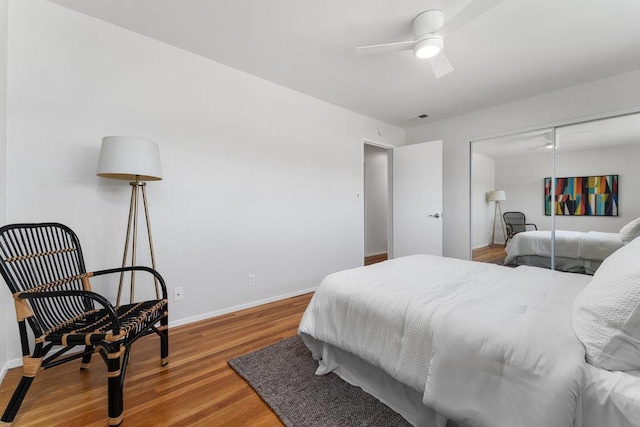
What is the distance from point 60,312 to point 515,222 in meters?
4.59

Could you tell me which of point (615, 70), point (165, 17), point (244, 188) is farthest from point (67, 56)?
point (615, 70)

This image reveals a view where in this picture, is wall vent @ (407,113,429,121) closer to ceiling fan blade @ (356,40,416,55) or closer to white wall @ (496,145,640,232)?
white wall @ (496,145,640,232)

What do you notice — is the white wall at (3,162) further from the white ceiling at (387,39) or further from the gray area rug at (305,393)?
the gray area rug at (305,393)

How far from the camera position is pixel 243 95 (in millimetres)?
2832

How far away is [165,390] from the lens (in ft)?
5.23

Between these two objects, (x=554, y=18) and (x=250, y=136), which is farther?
(x=250, y=136)

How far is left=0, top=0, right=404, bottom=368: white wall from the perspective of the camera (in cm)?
188

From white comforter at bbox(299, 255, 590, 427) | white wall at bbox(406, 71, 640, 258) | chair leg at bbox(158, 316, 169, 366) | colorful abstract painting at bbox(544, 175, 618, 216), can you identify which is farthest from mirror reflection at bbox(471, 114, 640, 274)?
chair leg at bbox(158, 316, 169, 366)

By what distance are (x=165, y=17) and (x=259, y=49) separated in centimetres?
73

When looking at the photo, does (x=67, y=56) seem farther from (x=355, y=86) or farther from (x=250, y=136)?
(x=355, y=86)

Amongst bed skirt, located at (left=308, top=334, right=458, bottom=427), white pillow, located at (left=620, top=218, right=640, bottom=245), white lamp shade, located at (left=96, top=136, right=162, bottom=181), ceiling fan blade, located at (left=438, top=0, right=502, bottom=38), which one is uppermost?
ceiling fan blade, located at (left=438, top=0, right=502, bottom=38)

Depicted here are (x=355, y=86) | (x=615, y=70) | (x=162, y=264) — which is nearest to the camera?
(x=162, y=264)

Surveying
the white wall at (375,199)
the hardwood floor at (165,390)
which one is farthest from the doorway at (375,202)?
the hardwood floor at (165,390)

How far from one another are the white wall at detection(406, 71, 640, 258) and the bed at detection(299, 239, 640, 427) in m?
2.34
